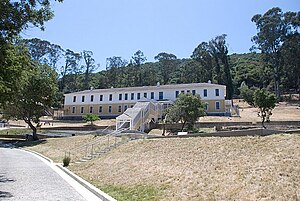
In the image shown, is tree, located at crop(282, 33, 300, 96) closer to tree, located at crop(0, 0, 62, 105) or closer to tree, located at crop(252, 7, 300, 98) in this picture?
tree, located at crop(252, 7, 300, 98)

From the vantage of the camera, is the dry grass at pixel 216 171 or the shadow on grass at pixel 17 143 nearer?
the dry grass at pixel 216 171

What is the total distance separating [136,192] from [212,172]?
8.51 ft

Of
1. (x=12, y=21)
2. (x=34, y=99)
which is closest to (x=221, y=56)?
(x=34, y=99)

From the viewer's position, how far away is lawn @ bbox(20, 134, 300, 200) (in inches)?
299

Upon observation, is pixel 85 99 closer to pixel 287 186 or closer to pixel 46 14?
pixel 46 14

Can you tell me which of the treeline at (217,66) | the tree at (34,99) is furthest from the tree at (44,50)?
the tree at (34,99)

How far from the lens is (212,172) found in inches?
381

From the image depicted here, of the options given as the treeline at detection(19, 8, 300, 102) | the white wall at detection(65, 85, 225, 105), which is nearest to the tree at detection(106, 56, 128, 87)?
the treeline at detection(19, 8, 300, 102)

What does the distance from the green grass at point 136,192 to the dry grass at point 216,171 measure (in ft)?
0.26

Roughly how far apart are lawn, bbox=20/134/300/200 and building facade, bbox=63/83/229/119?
3922 cm

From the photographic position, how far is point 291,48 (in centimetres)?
7012

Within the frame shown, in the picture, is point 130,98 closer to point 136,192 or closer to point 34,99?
point 34,99

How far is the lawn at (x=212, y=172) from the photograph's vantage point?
7598 millimetres

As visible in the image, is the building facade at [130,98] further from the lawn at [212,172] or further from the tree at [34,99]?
the lawn at [212,172]
